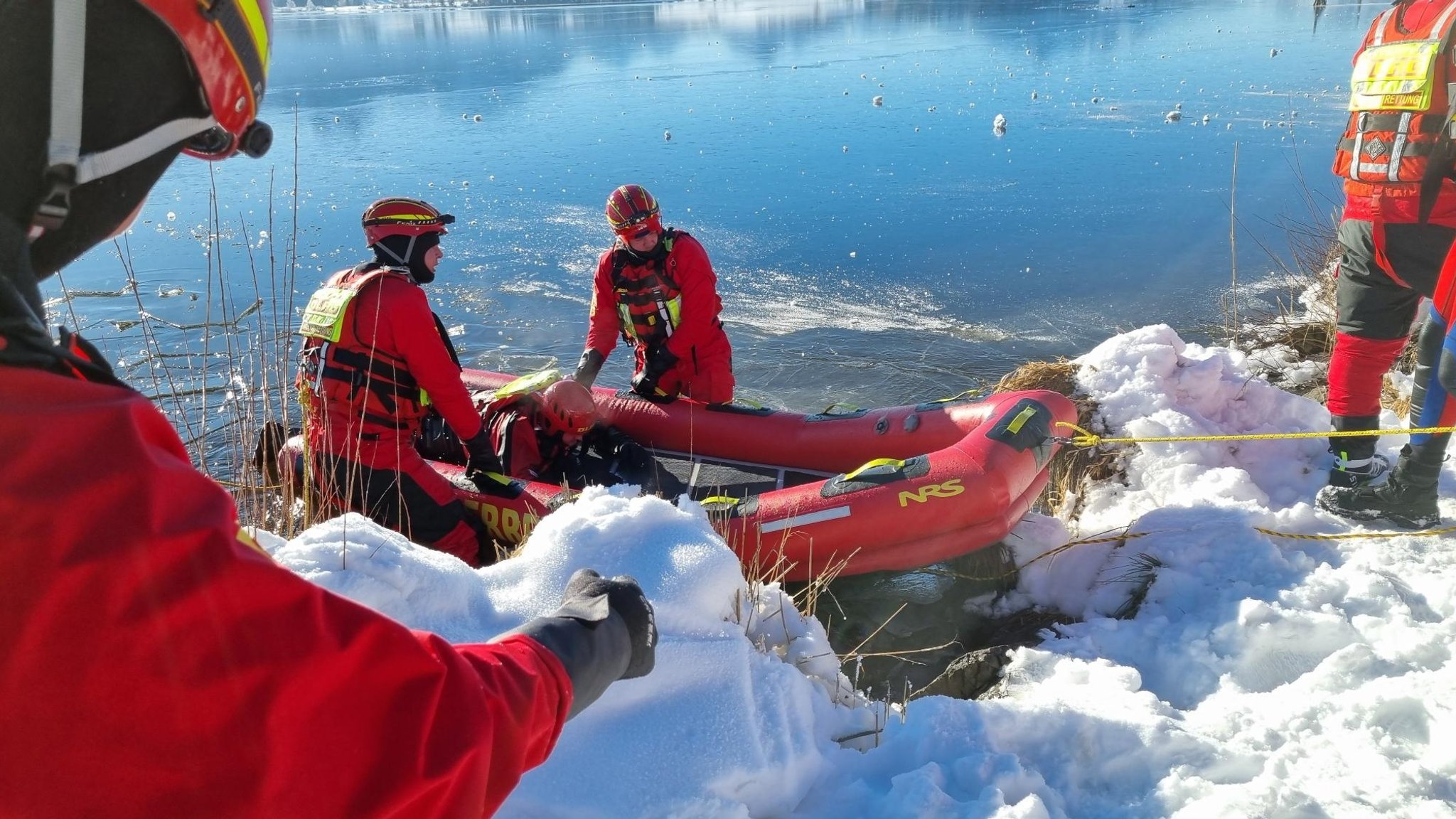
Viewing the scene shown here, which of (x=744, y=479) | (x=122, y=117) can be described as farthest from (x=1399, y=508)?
(x=122, y=117)

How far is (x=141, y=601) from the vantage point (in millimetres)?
763

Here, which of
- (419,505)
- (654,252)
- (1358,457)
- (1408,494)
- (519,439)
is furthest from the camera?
(654,252)

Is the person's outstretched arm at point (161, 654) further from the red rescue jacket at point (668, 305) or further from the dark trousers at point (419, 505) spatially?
the red rescue jacket at point (668, 305)

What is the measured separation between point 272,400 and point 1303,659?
535cm

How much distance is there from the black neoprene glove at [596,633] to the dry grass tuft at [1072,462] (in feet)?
12.2

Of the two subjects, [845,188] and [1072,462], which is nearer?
[1072,462]

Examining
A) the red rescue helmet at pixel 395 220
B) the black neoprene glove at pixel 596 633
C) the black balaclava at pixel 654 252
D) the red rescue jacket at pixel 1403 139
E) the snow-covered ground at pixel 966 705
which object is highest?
the red rescue jacket at pixel 1403 139

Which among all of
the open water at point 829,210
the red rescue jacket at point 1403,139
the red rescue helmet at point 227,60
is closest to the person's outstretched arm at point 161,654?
the red rescue helmet at point 227,60

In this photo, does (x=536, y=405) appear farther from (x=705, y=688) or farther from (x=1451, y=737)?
(x=1451, y=737)

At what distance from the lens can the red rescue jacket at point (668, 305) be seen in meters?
5.29

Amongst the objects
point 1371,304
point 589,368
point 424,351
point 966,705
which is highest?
point 1371,304

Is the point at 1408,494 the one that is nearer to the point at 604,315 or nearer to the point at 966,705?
the point at 966,705

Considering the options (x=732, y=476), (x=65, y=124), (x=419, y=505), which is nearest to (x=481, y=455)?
(x=419, y=505)

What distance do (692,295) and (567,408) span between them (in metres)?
0.95
